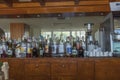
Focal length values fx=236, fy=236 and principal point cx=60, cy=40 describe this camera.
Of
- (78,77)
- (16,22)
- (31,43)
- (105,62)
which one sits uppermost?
(16,22)

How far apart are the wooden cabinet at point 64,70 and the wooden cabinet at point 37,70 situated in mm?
89

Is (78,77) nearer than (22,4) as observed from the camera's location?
Yes

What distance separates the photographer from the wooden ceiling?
405 cm

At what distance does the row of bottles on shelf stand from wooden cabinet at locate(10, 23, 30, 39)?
0.81 meters

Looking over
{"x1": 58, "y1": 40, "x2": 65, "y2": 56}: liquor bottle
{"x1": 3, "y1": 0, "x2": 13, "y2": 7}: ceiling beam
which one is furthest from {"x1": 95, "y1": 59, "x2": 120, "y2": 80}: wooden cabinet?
{"x1": 3, "y1": 0, "x2": 13, "y2": 7}: ceiling beam

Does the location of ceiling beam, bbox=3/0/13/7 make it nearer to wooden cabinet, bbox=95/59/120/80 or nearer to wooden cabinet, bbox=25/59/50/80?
wooden cabinet, bbox=25/59/50/80

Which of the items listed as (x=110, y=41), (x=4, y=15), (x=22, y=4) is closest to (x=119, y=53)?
(x=110, y=41)

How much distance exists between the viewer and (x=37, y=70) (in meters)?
3.50

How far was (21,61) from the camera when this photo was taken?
351 centimetres

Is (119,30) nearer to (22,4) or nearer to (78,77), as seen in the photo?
(78,77)

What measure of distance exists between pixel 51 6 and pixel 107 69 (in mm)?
1489

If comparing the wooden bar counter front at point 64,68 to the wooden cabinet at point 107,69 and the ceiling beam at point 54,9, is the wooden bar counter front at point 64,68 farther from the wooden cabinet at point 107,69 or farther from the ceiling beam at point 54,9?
the ceiling beam at point 54,9

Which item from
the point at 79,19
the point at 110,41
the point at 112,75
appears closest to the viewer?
the point at 112,75

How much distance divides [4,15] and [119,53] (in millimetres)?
2131
